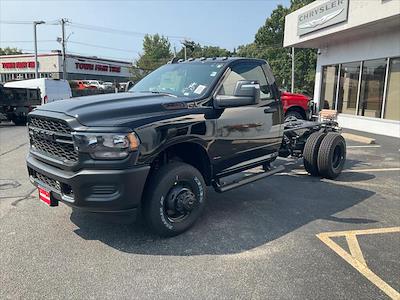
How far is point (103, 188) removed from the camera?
345 centimetres

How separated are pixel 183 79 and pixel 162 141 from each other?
1.44 m

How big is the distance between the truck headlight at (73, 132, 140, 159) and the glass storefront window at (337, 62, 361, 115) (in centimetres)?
1459

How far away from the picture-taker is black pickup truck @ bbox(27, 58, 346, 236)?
135 inches

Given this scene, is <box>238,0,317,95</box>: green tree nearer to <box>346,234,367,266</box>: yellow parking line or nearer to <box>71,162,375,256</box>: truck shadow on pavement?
<box>71,162,375,256</box>: truck shadow on pavement

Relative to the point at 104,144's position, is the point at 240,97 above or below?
above

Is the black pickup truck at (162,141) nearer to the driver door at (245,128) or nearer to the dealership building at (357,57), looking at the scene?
the driver door at (245,128)

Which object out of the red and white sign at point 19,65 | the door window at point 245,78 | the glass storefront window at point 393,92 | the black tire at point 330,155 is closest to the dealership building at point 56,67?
the red and white sign at point 19,65

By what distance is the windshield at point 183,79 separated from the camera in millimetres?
4539

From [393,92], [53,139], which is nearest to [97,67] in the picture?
[393,92]

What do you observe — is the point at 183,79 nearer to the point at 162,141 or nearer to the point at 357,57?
the point at 162,141

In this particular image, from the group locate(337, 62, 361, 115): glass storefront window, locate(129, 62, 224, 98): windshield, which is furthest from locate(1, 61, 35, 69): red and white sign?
locate(129, 62, 224, 98): windshield

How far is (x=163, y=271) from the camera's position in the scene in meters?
3.36

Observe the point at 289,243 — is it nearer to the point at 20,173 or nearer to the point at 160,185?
the point at 160,185

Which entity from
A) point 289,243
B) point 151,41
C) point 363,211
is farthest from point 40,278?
point 151,41
